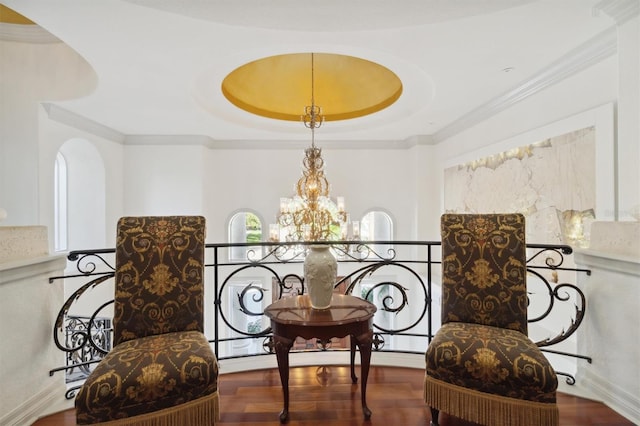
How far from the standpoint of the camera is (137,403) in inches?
55.4

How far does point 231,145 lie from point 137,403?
617 cm

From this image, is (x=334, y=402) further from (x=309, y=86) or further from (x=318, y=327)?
(x=309, y=86)

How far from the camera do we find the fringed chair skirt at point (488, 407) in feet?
4.89

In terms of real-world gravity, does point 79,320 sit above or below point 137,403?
below

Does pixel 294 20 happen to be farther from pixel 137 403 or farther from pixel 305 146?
pixel 305 146

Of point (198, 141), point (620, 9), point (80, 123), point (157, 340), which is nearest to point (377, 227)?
point (198, 141)

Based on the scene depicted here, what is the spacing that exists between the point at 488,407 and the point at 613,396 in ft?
3.81

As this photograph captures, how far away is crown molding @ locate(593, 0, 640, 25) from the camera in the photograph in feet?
7.20

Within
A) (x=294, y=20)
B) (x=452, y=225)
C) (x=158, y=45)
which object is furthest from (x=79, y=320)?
(x=452, y=225)

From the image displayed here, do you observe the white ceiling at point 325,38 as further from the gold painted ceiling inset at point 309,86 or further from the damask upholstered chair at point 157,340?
the damask upholstered chair at point 157,340

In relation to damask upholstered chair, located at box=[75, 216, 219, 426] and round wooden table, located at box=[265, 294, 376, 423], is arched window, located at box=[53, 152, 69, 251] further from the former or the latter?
round wooden table, located at box=[265, 294, 376, 423]

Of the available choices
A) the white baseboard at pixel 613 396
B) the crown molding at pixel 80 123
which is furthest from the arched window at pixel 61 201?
the white baseboard at pixel 613 396

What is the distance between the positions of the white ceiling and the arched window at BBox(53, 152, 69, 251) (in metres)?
1.70

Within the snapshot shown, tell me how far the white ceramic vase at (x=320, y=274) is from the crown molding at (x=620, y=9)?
111 inches
